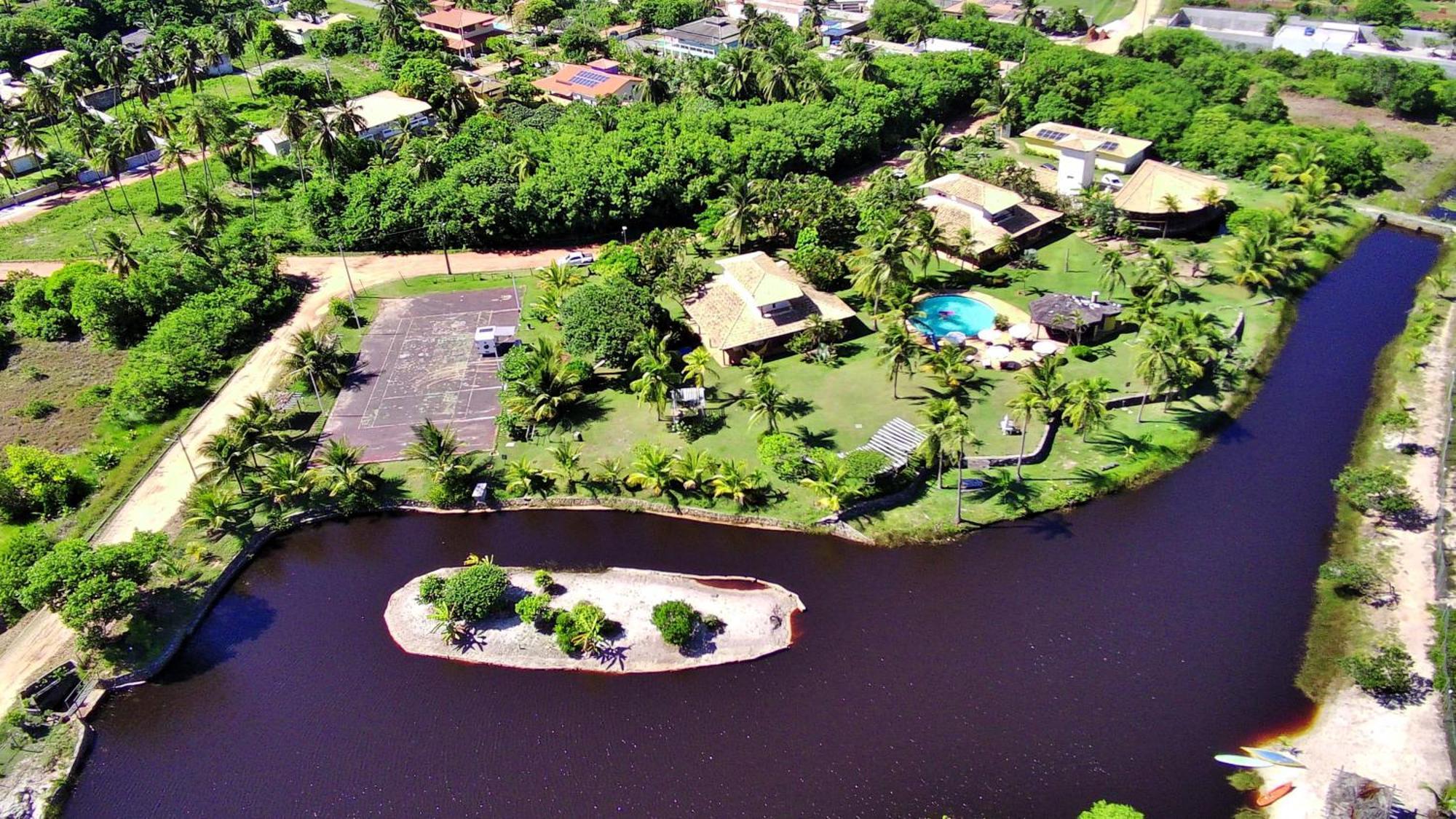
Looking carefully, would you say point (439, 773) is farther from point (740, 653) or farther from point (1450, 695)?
point (1450, 695)

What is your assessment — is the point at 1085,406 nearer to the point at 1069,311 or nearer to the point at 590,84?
the point at 1069,311

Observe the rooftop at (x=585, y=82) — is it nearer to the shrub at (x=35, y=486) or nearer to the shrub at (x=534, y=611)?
the shrub at (x=35, y=486)

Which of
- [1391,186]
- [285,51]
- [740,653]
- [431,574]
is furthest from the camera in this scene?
[285,51]

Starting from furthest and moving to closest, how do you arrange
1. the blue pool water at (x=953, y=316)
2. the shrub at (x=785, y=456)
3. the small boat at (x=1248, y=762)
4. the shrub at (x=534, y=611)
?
the blue pool water at (x=953, y=316), the shrub at (x=785, y=456), the shrub at (x=534, y=611), the small boat at (x=1248, y=762)

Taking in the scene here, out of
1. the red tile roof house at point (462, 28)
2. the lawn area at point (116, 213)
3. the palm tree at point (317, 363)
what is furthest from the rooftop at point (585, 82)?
the palm tree at point (317, 363)

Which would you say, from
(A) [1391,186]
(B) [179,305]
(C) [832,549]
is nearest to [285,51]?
(B) [179,305]

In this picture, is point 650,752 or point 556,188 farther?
point 556,188
